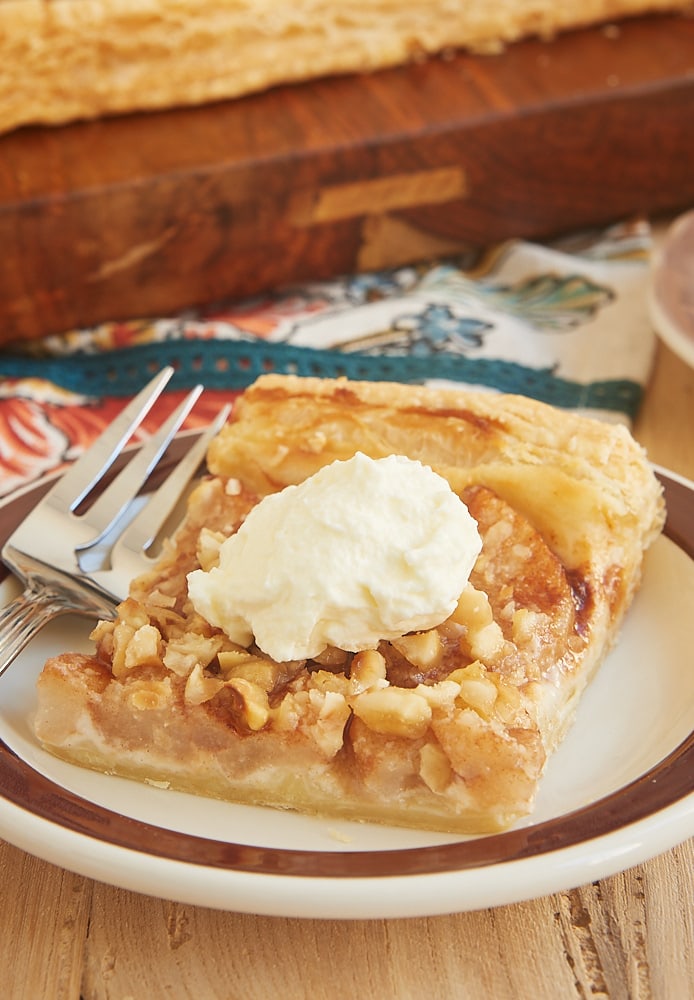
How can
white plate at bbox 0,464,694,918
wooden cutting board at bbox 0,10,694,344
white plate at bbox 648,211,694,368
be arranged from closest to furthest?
1. white plate at bbox 0,464,694,918
2. white plate at bbox 648,211,694,368
3. wooden cutting board at bbox 0,10,694,344

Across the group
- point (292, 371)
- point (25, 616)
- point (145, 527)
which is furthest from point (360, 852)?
point (292, 371)

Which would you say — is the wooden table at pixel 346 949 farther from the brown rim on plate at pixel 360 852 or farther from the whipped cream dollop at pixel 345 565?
the whipped cream dollop at pixel 345 565

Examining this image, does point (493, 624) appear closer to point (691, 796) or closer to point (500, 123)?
point (691, 796)

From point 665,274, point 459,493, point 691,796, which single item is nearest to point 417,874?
point 691,796

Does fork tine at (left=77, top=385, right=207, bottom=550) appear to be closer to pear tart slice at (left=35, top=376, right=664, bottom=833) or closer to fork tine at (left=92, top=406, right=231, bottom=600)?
fork tine at (left=92, top=406, right=231, bottom=600)

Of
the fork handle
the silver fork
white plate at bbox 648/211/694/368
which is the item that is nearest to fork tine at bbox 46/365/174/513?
the silver fork

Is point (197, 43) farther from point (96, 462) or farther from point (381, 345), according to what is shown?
point (96, 462)
